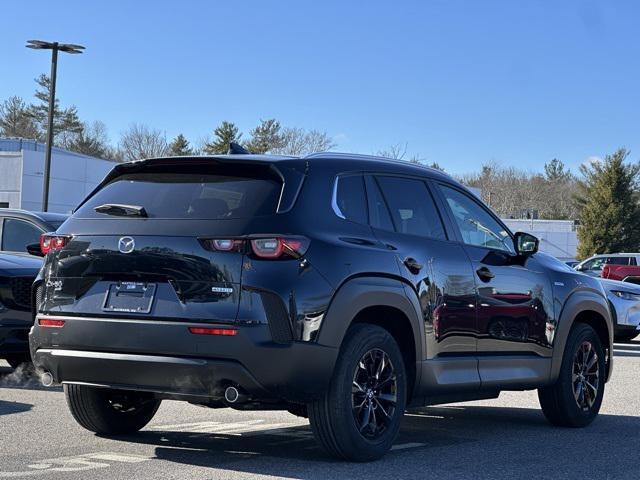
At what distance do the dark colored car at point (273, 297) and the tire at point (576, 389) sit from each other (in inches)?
41.9

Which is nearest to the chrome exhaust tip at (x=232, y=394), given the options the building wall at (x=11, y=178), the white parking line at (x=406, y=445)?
the white parking line at (x=406, y=445)

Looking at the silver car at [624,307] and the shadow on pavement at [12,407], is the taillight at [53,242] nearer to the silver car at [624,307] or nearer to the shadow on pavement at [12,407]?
the shadow on pavement at [12,407]

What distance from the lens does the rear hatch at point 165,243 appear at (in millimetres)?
5855

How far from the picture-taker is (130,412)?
7293 mm

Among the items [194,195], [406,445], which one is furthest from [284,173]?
[406,445]

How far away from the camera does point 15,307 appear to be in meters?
10.2

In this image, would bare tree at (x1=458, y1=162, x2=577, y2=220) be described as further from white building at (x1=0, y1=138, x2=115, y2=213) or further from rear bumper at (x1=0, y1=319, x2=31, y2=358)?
rear bumper at (x1=0, y1=319, x2=31, y2=358)

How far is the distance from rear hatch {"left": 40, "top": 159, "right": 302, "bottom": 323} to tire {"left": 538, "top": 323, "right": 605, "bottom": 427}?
330cm

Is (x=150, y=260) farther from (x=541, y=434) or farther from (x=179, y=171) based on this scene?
(x=541, y=434)

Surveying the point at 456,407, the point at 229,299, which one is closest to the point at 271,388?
the point at 229,299

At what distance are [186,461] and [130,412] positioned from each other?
3.69ft

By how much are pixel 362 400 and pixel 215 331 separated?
1.11 metres

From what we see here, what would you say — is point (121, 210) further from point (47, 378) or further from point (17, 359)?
point (17, 359)

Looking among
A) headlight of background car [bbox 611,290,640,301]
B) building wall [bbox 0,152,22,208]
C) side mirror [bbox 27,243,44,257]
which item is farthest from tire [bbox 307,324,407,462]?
building wall [bbox 0,152,22,208]
